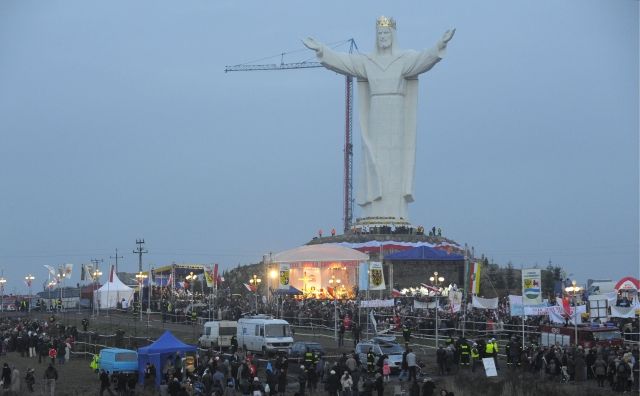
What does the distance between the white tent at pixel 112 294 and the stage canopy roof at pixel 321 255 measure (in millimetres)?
11889

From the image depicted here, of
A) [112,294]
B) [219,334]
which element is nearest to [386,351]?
[219,334]

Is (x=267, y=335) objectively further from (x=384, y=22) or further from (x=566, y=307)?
(x=384, y=22)

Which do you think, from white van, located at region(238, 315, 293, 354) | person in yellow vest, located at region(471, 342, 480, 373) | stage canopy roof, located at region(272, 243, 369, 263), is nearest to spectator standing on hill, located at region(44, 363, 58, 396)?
white van, located at region(238, 315, 293, 354)

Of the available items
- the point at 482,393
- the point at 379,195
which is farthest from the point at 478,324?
the point at 379,195

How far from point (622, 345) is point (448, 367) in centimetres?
593

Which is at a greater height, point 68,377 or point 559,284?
point 559,284

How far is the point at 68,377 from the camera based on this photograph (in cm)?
3753

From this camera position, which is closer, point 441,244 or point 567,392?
point 567,392

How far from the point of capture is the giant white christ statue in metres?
70.6

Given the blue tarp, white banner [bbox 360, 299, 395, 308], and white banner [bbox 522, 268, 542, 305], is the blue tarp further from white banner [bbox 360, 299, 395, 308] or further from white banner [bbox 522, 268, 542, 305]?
white banner [bbox 522, 268, 542, 305]

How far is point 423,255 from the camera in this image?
5984 cm

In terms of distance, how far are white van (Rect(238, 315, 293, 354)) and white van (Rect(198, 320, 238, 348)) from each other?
1715mm

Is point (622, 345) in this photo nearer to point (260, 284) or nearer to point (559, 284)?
point (559, 284)

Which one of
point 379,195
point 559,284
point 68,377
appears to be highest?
point 379,195
